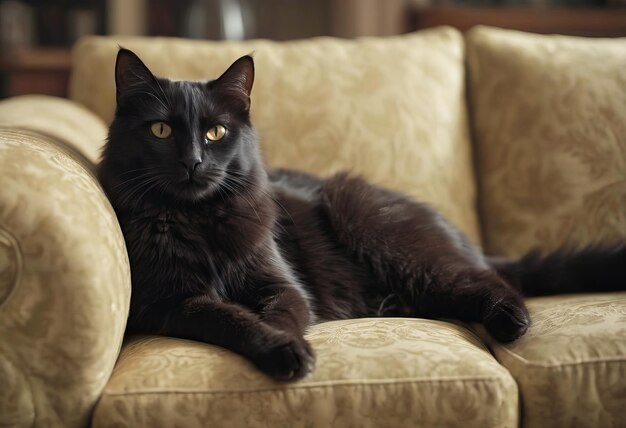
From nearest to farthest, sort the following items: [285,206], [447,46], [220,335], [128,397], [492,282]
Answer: [128,397] → [220,335] → [492,282] → [285,206] → [447,46]

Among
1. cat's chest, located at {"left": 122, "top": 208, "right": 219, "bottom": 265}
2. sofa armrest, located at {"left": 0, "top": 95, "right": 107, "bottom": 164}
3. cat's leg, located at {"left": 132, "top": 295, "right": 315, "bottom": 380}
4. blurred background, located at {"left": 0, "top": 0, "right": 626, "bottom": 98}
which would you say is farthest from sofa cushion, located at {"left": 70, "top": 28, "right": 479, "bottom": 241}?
blurred background, located at {"left": 0, "top": 0, "right": 626, "bottom": 98}

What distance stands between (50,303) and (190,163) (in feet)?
1.19

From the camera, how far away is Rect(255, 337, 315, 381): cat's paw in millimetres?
1167

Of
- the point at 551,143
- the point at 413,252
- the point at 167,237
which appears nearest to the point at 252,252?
the point at 167,237

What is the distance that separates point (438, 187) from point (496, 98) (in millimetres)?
326

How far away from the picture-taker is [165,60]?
210cm

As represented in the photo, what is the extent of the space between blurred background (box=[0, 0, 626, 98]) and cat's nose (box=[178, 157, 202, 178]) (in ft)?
7.25

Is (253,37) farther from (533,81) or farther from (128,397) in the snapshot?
(128,397)

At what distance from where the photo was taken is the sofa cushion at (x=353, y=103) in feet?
6.66

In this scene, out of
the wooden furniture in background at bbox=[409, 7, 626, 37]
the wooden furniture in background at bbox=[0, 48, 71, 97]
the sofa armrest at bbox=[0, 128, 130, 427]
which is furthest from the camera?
the wooden furniture in background at bbox=[0, 48, 71, 97]

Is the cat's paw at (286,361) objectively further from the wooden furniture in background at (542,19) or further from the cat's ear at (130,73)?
the wooden furniture in background at (542,19)

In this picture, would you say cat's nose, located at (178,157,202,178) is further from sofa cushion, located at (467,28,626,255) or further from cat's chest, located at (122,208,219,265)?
sofa cushion, located at (467,28,626,255)

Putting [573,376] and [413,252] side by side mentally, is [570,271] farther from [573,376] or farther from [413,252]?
[573,376]

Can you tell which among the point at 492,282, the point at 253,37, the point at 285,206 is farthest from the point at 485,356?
the point at 253,37
